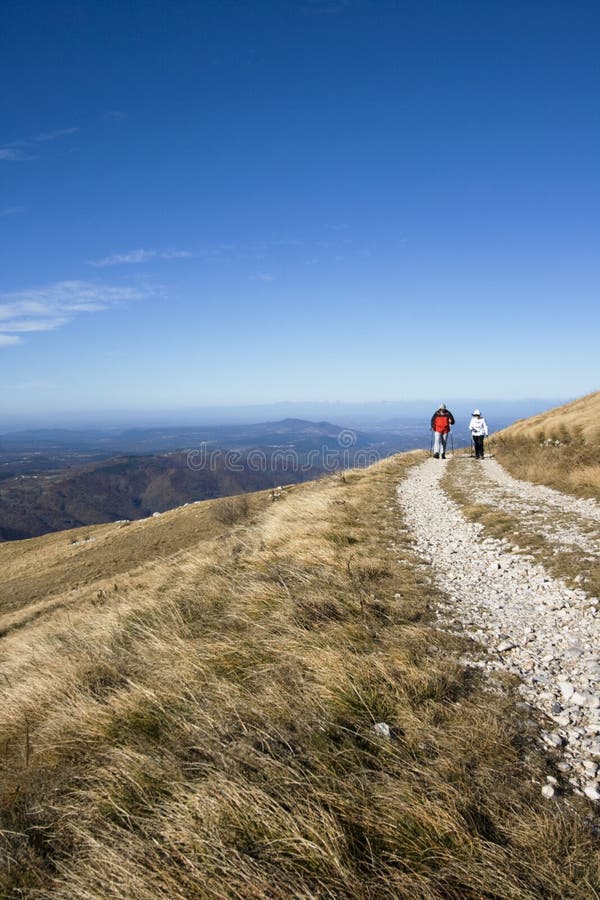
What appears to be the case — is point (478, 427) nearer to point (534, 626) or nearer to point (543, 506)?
point (543, 506)

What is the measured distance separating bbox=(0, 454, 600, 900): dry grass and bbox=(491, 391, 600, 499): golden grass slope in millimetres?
12023

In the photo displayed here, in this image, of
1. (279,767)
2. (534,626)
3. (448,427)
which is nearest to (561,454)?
(448,427)

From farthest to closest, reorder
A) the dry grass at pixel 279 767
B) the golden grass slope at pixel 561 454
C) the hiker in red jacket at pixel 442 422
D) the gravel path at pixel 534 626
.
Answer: the hiker in red jacket at pixel 442 422 → the golden grass slope at pixel 561 454 → the gravel path at pixel 534 626 → the dry grass at pixel 279 767

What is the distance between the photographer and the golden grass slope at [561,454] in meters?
15.7

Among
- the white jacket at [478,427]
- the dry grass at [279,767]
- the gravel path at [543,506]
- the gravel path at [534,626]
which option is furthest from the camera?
the white jacket at [478,427]

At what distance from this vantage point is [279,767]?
10.4 ft

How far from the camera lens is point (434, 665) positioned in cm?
443

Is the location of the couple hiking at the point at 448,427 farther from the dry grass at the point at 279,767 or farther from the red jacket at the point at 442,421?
the dry grass at the point at 279,767

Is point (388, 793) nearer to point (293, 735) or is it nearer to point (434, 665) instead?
point (293, 735)

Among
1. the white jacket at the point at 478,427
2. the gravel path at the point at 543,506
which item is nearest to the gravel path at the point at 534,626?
the gravel path at the point at 543,506

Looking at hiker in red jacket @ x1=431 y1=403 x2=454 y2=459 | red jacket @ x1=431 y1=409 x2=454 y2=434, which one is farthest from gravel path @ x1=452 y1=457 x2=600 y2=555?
red jacket @ x1=431 y1=409 x2=454 y2=434

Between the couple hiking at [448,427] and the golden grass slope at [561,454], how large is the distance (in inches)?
61.9

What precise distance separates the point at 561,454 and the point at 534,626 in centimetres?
1810

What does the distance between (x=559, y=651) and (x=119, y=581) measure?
13.7 m
